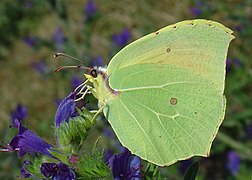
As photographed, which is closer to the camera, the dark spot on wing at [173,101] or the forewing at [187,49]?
the forewing at [187,49]

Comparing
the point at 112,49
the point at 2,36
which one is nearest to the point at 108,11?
the point at 2,36

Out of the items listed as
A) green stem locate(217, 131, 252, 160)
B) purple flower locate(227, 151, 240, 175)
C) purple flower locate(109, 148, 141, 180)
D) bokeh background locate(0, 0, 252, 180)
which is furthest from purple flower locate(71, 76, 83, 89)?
purple flower locate(109, 148, 141, 180)

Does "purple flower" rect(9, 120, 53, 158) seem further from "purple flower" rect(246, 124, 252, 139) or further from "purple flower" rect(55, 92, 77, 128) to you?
"purple flower" rect(246, 124, 252, 139)

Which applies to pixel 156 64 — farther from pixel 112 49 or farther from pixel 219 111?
pixel 112 49

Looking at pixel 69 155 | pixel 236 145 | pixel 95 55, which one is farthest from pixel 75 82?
pixel 69 155

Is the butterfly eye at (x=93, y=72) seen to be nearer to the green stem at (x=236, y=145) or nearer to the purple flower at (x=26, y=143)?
the purple flower at (x=26, y=143)

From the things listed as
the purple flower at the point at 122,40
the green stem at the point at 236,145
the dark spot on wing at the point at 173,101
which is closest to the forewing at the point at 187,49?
the dark spot on wing at the point at 173,101
